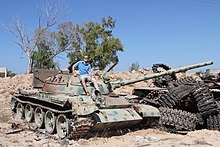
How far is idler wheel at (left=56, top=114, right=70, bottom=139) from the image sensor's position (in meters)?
8.73

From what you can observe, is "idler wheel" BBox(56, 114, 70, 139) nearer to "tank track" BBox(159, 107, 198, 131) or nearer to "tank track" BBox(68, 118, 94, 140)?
"tank track" BBox(68, 118, 94, 140)

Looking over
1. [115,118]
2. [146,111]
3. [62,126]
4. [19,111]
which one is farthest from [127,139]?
[19,111]

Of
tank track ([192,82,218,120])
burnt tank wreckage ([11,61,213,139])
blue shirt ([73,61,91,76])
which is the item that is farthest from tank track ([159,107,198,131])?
blue shirt ([73,61,91,76])

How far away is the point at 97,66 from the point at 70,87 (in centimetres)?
1732

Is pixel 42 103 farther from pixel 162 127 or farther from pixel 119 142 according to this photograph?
pixel 162 127

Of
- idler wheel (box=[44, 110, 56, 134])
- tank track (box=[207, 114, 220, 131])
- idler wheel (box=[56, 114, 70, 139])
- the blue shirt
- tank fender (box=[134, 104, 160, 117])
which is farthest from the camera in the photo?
tank track (box=[207, 114, 220, 131])

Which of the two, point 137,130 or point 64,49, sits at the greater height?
point 64,49

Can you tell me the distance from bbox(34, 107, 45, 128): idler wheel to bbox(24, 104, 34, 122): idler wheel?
46 centimetres

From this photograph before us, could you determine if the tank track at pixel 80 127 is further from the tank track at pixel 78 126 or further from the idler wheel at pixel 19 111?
the idler wheel at pixel 19 111

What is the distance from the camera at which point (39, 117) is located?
10.9 m

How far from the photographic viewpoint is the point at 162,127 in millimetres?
10430

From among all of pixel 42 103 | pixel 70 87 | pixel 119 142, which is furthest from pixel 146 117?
pixel 42 103

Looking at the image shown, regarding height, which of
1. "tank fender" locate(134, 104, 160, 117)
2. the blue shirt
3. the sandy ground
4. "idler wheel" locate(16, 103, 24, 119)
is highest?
the blue shirt

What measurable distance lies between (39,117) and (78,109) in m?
3.14
